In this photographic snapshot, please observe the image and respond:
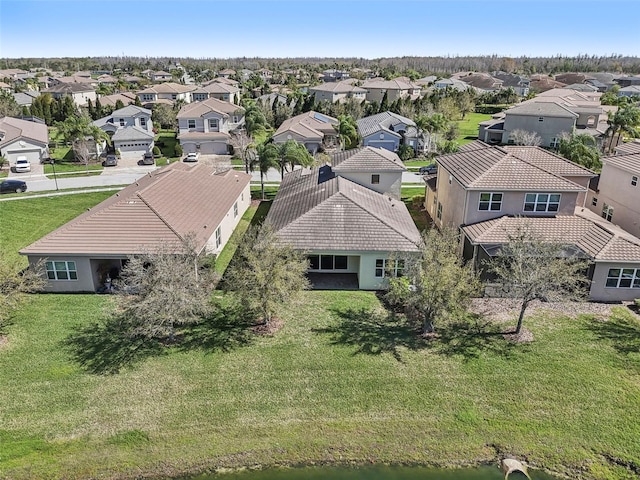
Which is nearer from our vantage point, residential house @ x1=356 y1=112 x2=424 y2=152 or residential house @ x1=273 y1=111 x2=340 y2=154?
residential house @ x1=273 y1=111 x2=340 y2=154

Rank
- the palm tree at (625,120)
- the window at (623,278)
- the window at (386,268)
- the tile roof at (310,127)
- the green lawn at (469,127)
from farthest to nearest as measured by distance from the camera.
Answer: the green lawn at (469,127)
the tile roof at (310,127)
the palm tree at (625,120)
the window at (386,268)
the window at (623,278)

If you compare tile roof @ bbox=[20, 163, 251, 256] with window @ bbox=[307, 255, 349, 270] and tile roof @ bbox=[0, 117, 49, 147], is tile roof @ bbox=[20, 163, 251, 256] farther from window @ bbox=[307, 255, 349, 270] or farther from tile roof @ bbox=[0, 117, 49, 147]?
tile roof @ bbox=[0, 117, 49, 147]

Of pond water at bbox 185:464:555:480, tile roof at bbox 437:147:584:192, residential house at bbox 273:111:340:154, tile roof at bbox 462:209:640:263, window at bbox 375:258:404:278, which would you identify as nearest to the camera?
pond water at bbox 185:464:555:480

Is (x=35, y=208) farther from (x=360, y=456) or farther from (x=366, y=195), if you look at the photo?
(x=360, y=456)

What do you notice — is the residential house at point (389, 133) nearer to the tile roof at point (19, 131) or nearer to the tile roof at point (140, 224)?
the tile roof at point (140, 224)

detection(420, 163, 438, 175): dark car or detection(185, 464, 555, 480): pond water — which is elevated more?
detection(420, 163, 438, 175): dark car

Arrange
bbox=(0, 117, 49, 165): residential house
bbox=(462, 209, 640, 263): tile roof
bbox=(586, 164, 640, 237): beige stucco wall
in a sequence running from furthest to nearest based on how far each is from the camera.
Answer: bbox=(0, 117, 49, 165): residential house → bbox=(586, 164, 640, 237): beige stucco wall → bbox=(462, 209, 640, 263): tile roof

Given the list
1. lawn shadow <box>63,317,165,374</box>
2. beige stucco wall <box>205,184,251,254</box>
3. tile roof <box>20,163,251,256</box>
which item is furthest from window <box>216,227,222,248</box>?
lawn shadow <box>63,317,165,374</box>

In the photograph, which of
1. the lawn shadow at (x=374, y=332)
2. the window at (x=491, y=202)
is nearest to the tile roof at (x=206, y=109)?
the window at (x=491, y=202)
